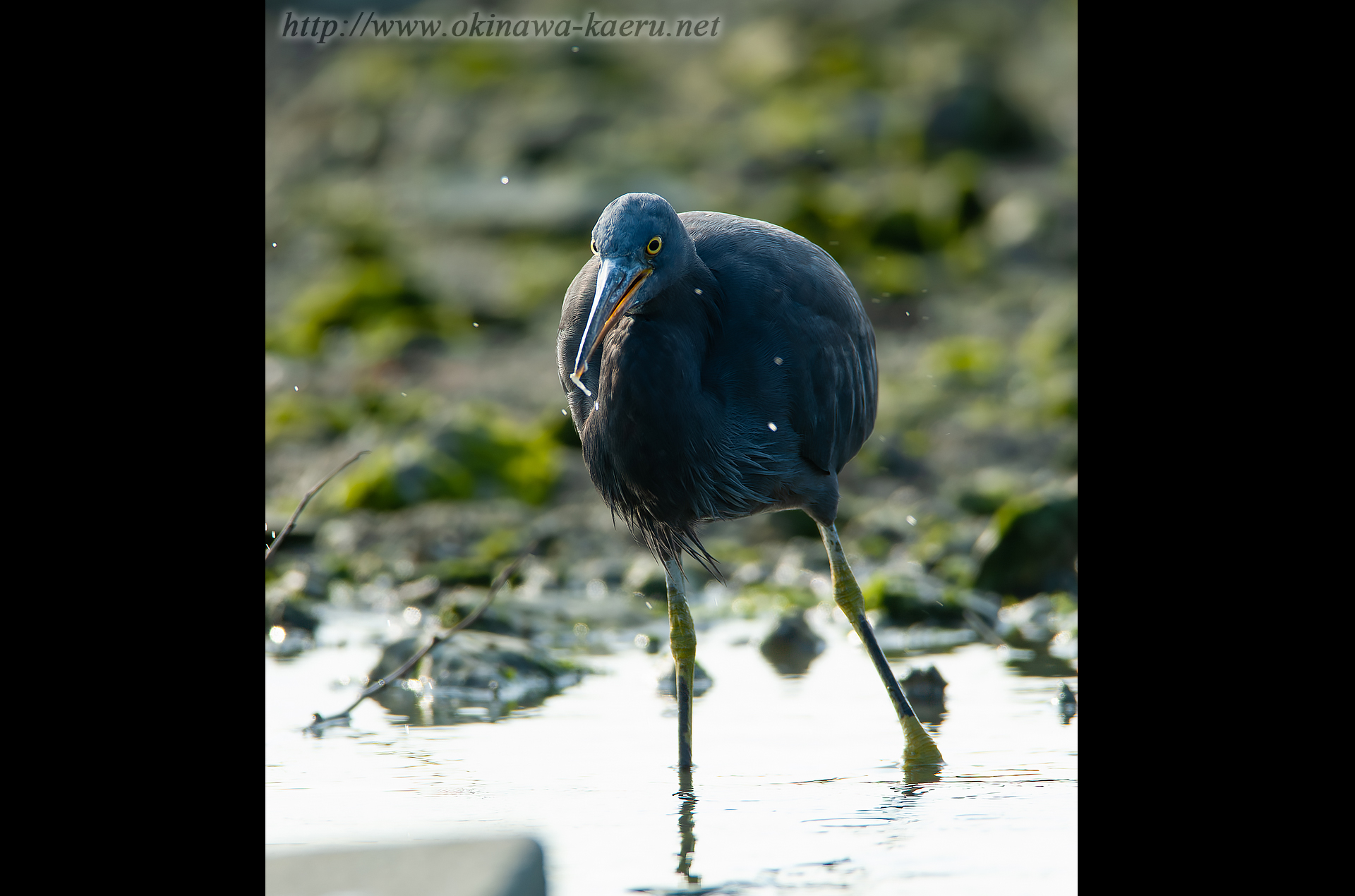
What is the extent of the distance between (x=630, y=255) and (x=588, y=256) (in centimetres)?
1115

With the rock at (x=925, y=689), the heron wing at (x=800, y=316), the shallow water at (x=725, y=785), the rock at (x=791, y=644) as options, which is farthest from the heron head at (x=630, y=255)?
the rock at (x=791, y=644)

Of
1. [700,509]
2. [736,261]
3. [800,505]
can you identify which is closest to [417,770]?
[700,509]

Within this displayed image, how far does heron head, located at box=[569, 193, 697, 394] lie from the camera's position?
459 centimetres

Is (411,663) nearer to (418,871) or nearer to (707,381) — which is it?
(707,381)

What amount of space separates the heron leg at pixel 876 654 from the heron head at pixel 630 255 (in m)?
1.43

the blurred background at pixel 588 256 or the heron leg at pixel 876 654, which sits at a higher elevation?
the blurred background at pixel 588 256

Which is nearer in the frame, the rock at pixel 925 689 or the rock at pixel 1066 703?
the rock at pixel 1066 703

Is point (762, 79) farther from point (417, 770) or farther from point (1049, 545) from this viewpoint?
point (417, 770)

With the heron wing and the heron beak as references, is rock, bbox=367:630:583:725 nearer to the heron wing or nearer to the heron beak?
the heron wing

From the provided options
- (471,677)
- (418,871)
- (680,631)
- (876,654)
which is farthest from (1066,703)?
(418,871)

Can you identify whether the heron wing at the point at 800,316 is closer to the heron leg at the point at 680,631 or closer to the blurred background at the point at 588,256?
the heron leg at the point at 680,631

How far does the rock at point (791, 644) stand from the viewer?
688 cm

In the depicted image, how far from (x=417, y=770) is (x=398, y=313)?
9608 millimetres

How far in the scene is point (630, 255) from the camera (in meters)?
4.61
